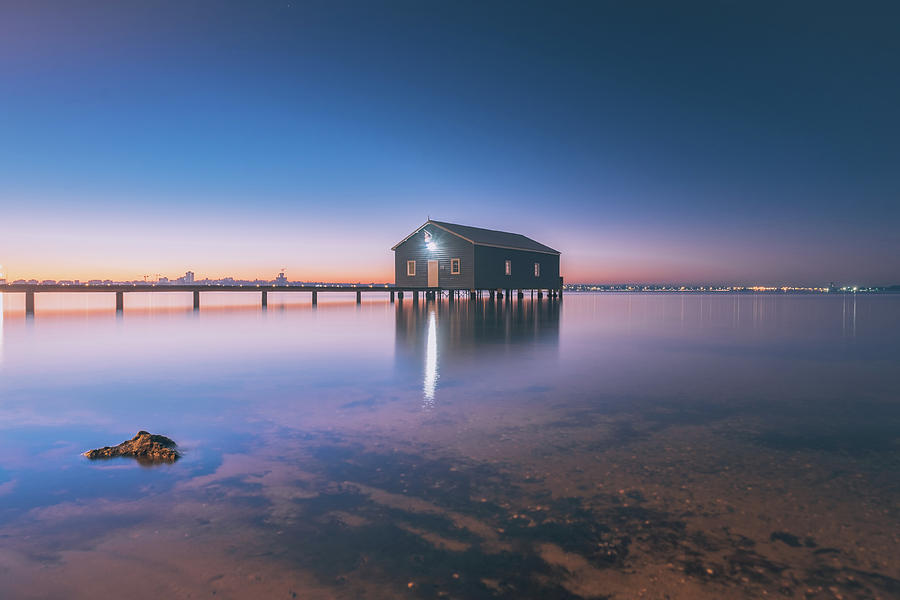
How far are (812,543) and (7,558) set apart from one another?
516cm

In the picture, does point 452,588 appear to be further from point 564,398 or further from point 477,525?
point 564,398

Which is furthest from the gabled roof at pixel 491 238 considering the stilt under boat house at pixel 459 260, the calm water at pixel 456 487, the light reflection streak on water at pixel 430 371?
the calm water at pixel 456 487

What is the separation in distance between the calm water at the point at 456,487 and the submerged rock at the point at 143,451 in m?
0.18

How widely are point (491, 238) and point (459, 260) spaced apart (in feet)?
17.7

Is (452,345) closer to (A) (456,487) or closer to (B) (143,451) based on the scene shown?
(B) (143,451)

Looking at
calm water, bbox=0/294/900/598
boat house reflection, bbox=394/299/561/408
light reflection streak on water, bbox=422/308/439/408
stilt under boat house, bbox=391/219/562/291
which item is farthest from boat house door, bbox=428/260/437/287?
calm water, bbox=0/294/900/598

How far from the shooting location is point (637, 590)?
2949mm

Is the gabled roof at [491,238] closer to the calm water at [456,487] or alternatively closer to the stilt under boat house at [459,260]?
the stilt under boat house at [459,260]

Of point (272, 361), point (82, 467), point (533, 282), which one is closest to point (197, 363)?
point (272, 361)

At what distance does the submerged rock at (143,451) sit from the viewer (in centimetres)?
524

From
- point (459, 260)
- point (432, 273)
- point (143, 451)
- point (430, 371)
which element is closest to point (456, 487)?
point (143, 451)

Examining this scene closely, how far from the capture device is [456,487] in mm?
4398

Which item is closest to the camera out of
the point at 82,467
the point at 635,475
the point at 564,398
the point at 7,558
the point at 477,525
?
the point at 7,558

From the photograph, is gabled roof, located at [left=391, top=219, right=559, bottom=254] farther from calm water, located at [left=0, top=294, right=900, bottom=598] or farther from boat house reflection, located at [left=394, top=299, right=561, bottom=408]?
calm water, located at [left=0, top=294, right=900, bottom=598]
